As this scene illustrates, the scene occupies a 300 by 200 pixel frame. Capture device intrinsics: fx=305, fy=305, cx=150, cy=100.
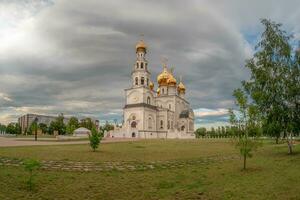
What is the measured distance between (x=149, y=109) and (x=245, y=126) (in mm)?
79911

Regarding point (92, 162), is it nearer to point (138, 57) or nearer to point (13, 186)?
point (13, 186)

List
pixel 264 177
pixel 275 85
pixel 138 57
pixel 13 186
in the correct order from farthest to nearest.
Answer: pixel 138 57, pixel 275 85, pixel 264 177, pixel 13 186

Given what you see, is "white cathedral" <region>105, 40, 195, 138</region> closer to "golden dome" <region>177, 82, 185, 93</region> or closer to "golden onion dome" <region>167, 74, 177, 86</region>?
"golden onion dome" <region>167, 74, 177, 86</region>

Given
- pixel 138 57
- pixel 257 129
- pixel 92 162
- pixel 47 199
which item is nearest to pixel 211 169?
pixel 257 129

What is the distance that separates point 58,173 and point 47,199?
4897 mm

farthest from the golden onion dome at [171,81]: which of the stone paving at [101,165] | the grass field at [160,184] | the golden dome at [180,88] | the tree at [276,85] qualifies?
the grass field at [160,184]

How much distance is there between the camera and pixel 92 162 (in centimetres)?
2319

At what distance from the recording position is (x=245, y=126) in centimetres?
2127

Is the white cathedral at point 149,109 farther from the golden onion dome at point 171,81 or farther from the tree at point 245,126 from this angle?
the tree at point 245,126

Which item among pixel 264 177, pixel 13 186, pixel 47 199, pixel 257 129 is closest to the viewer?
pixel 47 199

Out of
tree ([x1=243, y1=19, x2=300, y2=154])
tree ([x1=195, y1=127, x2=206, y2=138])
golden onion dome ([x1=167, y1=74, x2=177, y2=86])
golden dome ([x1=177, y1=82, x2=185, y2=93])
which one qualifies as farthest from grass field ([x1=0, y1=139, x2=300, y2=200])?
tree ([x1=195, y1=127, x2=206, y2=138])

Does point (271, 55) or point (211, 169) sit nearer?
point (211, 169)

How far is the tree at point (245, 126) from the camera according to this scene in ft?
69.3

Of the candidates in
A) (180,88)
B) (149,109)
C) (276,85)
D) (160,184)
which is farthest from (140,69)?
(160,184)
